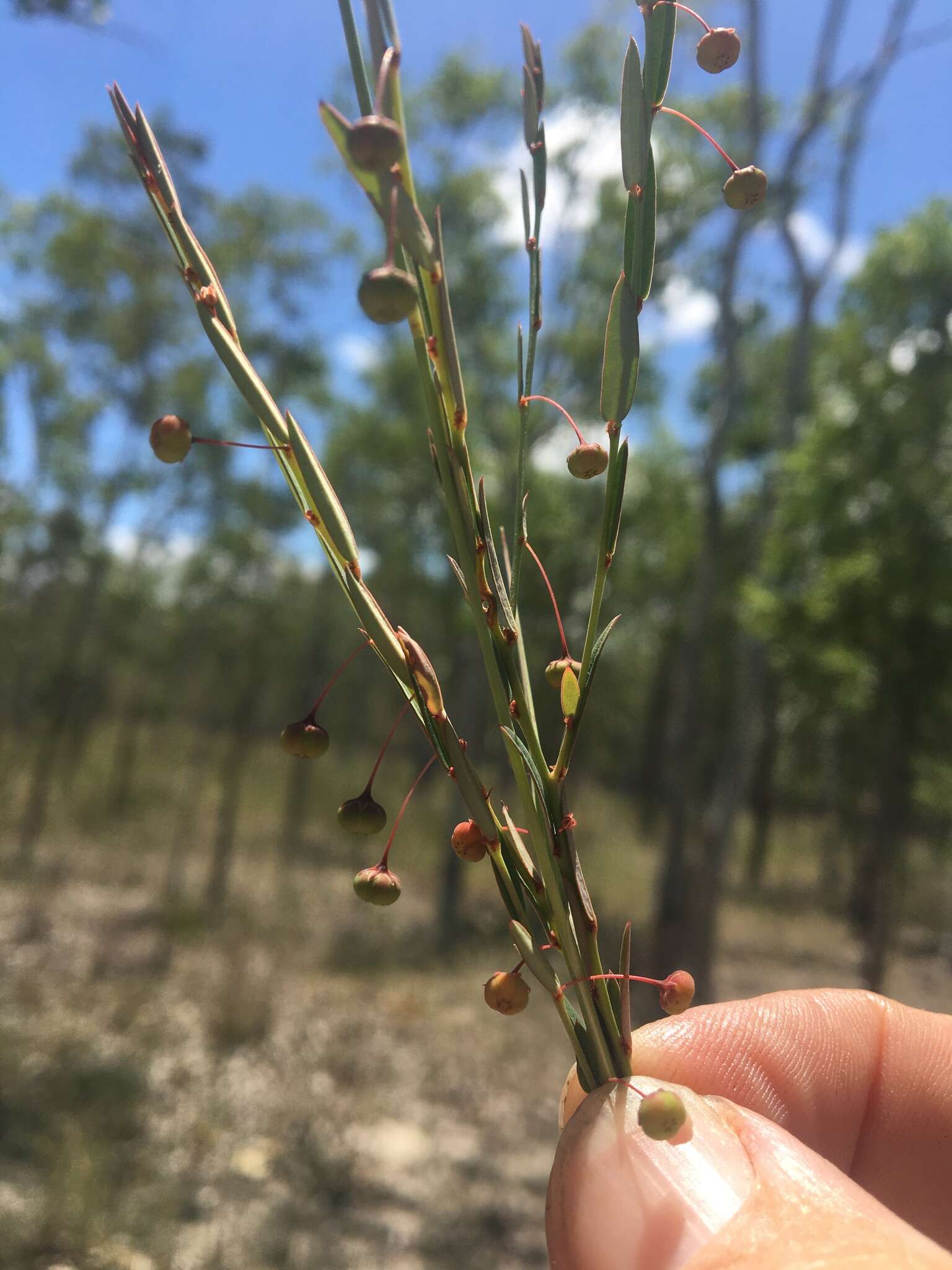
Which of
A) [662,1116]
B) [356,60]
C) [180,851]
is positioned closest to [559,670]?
[662,1116]

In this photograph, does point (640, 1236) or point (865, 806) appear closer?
point (640, 1236)

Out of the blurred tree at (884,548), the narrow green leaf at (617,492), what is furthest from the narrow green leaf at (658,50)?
the blurred tree at (884,548)

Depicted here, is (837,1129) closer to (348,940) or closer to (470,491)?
(470,491)

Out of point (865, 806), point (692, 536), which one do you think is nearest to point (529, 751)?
point (865, 806)

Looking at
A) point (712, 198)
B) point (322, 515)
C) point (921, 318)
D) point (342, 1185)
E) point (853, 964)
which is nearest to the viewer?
point (322, 515)

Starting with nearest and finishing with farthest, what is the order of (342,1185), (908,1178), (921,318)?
(908,1178) < (342,1185) < (921,318)

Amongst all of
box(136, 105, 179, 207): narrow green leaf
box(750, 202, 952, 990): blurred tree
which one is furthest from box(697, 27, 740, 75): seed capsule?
box(750, 202, 952, 990): blurred tree

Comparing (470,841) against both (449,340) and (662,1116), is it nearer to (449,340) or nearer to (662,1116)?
(662,1116)
